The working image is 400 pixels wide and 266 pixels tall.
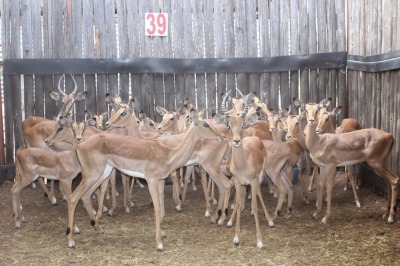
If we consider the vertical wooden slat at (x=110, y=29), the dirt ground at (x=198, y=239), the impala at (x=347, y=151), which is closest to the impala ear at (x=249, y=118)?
the dirt ground at (x=198, y=239)

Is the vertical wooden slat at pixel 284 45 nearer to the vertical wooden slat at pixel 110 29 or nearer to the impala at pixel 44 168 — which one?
the vertical wooden slat at pixel 110 29

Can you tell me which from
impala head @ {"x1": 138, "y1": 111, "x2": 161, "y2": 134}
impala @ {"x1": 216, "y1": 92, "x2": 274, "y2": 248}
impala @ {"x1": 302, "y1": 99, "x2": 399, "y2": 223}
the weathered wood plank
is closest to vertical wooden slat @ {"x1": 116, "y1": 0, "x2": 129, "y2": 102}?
impala head @ {"x1": 138, "y1": 111, "x2": 161, "y2": 134}

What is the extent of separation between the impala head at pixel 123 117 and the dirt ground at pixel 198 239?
1499 millimetres

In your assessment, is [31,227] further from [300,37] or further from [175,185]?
[300,37]

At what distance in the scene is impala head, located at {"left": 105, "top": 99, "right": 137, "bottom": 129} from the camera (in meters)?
11.3

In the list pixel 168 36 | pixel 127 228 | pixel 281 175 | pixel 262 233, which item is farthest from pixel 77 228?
pixel 168 36

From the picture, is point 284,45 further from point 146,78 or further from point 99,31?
point 99,31

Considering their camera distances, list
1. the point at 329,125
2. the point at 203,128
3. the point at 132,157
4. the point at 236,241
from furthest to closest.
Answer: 1. the point at 329,125
2. the point at 203,128
3. the point at 132,157
4. the point at 236,241

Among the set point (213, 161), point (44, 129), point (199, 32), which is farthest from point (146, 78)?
point (213, 161)

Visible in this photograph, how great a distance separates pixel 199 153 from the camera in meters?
10.4

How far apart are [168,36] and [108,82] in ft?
5.24

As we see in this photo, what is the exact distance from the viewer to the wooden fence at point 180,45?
13.1 meters

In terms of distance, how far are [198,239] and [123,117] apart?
2.98 meters

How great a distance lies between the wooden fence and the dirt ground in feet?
9.03
